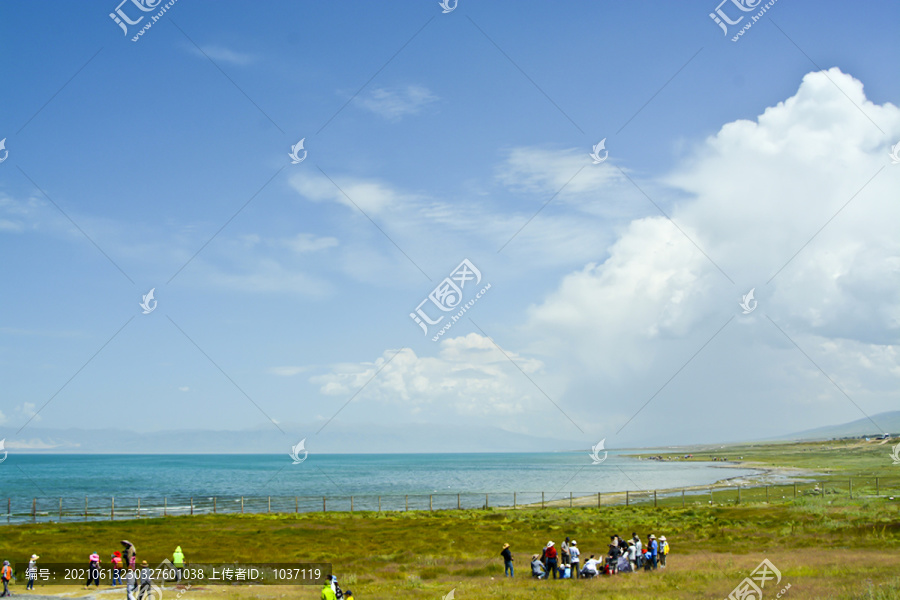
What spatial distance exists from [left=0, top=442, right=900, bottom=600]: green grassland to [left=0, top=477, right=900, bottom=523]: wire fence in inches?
86.6

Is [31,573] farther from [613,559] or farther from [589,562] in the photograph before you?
[613,559]

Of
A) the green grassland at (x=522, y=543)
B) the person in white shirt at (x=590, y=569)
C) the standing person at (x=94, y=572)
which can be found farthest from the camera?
the standing person at (x=94, y=572)

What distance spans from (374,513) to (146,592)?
1793 inches

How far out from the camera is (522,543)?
46031 mm

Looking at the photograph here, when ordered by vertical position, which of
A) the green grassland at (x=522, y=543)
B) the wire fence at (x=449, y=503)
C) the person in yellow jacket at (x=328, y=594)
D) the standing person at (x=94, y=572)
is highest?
the person in yellow jacket at (x=328, y=594)

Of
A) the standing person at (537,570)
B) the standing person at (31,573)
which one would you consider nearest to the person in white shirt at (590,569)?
the standing person at (537,570)

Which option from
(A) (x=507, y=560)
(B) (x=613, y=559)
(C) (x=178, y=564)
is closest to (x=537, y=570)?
(A) (x=507, y=560)

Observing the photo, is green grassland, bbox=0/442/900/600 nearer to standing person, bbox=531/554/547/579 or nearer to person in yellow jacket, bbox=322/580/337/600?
standing person, bbox=531/554/547/579

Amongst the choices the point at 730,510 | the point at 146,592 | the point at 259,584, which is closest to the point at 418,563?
the point at 259,584

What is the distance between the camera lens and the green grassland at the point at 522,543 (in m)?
27.9

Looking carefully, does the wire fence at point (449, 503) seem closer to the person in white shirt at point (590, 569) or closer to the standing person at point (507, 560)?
the standing person at point (507, 560)

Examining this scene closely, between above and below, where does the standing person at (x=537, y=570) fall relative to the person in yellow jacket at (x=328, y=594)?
below

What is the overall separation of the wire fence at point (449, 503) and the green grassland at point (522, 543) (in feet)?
7.22

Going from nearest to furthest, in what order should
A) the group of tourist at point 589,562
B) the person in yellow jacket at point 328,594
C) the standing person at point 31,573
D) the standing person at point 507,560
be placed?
the person in yellow jacket at point 328,594 → the standing person at point 31,573 → the group of tourist at point 589,562 → the standing person at point 507,560
